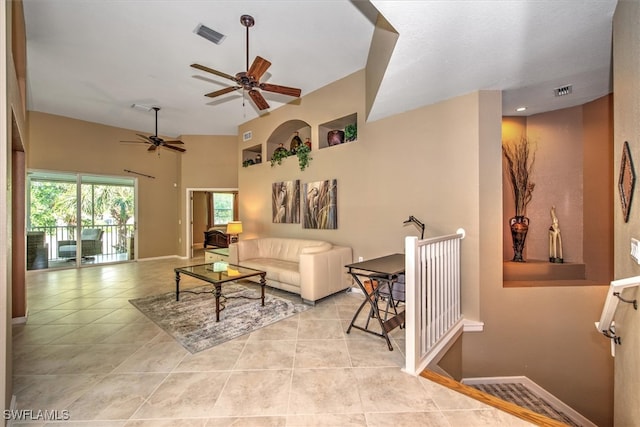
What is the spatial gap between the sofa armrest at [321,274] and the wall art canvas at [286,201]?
4.98 feet

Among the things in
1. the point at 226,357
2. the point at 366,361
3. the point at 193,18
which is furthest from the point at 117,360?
the point at 193,18

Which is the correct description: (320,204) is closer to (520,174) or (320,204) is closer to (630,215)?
(520,174)

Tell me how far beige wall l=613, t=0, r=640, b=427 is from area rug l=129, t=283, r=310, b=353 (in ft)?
9.20

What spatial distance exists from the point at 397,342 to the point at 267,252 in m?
3.15

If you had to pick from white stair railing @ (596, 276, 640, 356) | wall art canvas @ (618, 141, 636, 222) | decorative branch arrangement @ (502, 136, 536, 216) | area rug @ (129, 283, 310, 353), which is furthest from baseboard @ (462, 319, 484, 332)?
decorative branch arrangement @ (502, 136, 536, 216)

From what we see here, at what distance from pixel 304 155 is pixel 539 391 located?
183 inches

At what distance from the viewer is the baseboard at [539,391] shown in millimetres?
2893

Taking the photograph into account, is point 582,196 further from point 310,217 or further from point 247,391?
point 247,391

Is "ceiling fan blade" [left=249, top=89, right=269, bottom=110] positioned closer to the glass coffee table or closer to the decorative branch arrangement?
the glass coffee table

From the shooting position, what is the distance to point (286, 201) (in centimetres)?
530

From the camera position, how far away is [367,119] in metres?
3.94

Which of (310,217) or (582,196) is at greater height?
(582,196)

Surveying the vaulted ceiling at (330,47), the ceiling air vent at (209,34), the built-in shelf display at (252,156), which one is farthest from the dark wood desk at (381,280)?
the built-in shelf display at (252,156)

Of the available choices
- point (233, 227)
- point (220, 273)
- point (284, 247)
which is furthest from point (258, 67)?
point (233, 227)
